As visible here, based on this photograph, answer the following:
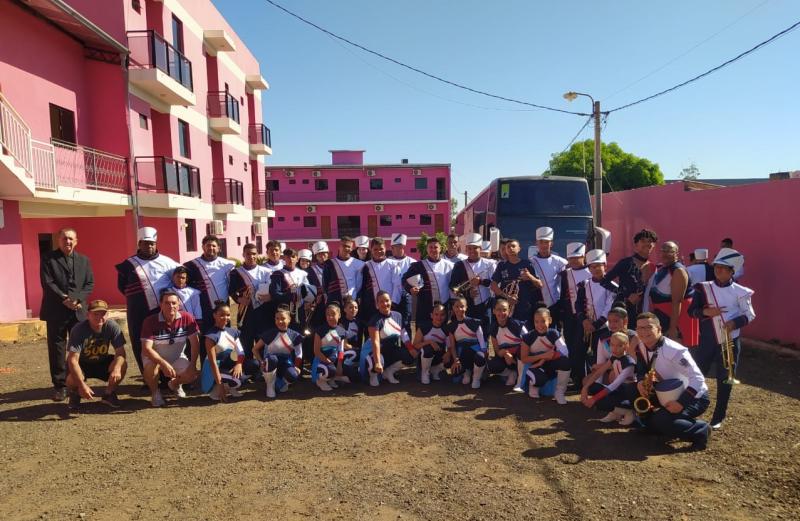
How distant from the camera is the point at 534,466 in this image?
12.8 feet

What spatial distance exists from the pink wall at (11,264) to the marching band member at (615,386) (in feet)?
36.6

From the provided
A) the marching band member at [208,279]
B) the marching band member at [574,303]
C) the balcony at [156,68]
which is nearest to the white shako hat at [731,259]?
the marching band member at [574,303]

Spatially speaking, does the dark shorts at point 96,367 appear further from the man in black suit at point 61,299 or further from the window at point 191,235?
the window at point 191,235

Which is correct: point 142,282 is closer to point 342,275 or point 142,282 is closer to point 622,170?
A: point 342,275

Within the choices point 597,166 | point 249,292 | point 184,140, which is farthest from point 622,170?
point 249,292

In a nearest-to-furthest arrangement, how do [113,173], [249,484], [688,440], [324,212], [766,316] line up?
1. [249,484]
2. [688,440]
3. [766,316]
4. [113,173]
5. [324,212]

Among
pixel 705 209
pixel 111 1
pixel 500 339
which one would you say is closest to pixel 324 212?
pixel 111 1

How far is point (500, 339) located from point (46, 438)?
5.08 metres

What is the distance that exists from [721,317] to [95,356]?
6.82 m

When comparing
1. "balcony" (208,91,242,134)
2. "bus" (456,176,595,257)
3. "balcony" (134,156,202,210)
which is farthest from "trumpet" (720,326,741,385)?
"balcony" (208,91,242,134)

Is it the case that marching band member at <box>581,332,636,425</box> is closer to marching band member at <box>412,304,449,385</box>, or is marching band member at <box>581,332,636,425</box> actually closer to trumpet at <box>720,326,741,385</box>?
trumpet at <box>720,326,741,385</box>

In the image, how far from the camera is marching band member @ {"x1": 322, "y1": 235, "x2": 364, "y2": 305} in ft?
23.0

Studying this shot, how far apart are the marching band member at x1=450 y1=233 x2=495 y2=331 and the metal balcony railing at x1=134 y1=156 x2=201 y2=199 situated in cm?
1060

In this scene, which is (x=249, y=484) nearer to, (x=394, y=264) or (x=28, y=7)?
(x=394, y=264)
